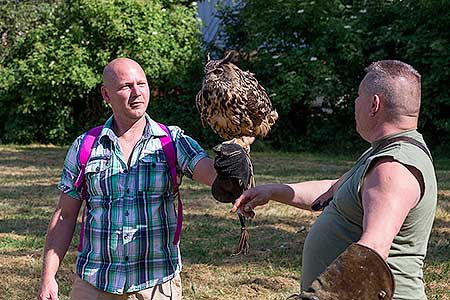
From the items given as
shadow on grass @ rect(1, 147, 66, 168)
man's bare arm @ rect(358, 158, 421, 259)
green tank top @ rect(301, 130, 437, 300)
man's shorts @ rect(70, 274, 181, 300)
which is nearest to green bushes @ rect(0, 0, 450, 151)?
shadow on grass @ rect(1, 147, 66, 168)

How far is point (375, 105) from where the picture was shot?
267 centimetres

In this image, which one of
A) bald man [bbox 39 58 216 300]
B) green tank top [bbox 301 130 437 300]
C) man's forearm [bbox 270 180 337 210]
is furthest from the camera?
bald man [bbox 39 58 216 300]

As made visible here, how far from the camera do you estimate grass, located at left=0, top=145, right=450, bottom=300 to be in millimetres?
5973

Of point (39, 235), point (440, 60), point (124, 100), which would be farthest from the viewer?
point (440, 60)

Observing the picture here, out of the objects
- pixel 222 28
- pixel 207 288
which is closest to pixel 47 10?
pixel 222 28

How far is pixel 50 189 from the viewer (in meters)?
10.4

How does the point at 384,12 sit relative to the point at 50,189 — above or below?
above

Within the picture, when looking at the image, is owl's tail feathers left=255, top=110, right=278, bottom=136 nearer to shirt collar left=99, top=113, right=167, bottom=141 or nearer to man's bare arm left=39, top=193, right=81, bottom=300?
shirt collar left=99, top=113, right=167, bottom=141

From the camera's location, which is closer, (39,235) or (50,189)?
(39,235)

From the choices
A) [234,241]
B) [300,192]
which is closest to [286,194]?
[300,192]

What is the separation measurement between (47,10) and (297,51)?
612 centimetres

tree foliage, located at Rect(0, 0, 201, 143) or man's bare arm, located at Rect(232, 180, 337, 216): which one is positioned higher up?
tree foliage, located at Rect(0, 0, 201, 143)

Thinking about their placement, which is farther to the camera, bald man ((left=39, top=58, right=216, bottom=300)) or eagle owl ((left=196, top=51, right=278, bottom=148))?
bald man ((left=39, top=58, right=216, bottom=300))

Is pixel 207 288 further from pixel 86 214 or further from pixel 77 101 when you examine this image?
pixel 77 101
